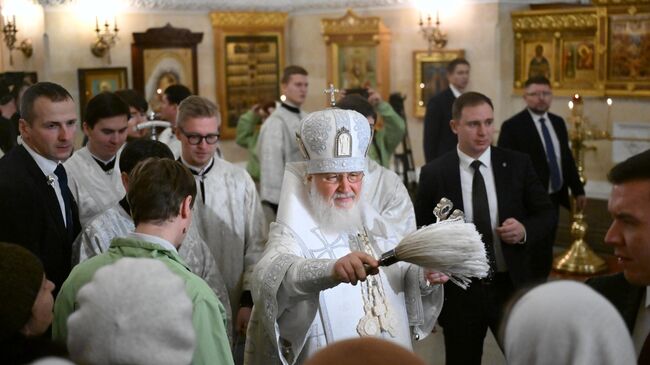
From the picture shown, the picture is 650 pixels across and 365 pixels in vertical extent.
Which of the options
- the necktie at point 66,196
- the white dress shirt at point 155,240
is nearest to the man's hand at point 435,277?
the white dress shirt at point 155,240

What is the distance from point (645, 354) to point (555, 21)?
9816 millimetres

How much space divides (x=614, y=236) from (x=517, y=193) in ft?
8.40

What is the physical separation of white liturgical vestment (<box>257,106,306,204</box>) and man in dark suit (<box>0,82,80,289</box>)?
3.09 metres

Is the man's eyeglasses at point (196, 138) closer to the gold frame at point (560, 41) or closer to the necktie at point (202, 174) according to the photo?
the necktie at point (202, 174)

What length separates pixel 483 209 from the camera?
16.8 feet

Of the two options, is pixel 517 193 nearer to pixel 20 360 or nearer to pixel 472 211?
pixel 472 211

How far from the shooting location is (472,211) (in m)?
5.16

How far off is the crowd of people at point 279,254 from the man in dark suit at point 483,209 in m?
0.01

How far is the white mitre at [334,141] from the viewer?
393 centimetres

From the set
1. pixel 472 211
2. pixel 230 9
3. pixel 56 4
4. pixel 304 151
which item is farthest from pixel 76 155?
pixel 230 9

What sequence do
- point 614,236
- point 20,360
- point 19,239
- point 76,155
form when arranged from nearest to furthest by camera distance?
point 20,360 → point 614,236 → point 19,239 → point 76,155

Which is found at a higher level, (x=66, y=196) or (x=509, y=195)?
(x=66, y=196)

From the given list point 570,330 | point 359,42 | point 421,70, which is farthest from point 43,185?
point 359,42

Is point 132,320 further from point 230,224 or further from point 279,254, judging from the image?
point 230,224
